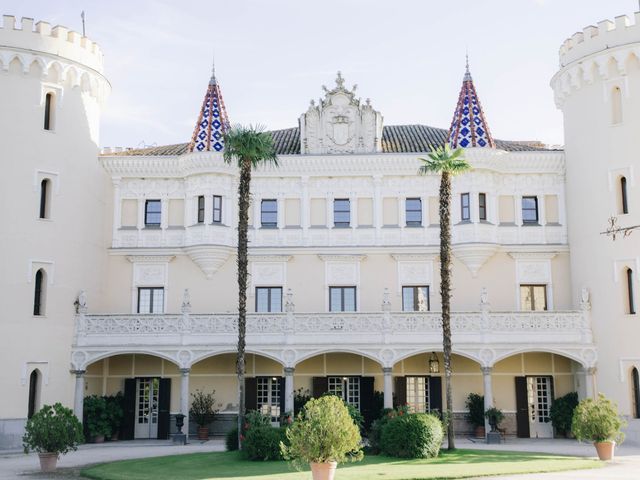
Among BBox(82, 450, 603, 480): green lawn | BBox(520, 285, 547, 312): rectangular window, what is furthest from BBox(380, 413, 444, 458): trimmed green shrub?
BBox(520, 285, 547, 312): rectangular window

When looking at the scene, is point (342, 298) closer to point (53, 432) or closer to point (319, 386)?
point (319, 386)

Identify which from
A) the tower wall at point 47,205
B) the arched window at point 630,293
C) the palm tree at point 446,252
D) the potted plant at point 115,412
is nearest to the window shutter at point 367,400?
the palm tree at point 446,252

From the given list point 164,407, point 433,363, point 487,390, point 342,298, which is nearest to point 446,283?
point 487,390

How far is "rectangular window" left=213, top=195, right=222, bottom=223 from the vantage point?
3781cm

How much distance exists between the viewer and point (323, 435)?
20625 mm

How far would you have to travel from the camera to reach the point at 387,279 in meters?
38.0

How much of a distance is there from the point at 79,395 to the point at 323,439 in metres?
17.3

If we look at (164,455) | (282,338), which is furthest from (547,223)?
(164,455)

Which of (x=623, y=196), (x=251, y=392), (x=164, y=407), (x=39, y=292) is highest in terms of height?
(x=623, y=196)

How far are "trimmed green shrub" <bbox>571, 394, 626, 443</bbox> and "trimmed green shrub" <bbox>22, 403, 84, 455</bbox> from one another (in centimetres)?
1708

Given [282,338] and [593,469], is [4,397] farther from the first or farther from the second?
[593,469]

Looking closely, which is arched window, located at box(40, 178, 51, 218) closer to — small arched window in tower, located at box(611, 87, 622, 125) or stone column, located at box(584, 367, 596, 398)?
stone column, located at box(584, 367, 596, 398)

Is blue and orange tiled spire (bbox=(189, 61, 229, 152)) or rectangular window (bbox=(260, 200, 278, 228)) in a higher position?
blue and orange tiled spire (bbox=(189, 61, 229, 152))

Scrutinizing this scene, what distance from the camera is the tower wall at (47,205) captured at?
33406 millimetres
